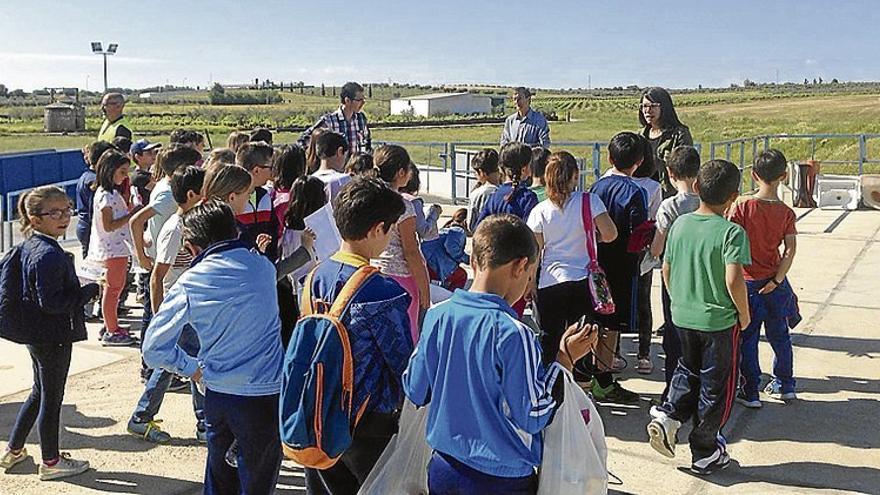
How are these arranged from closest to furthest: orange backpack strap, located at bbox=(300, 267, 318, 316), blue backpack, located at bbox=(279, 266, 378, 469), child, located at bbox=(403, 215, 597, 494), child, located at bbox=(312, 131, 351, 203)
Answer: child, located at bbox=(403, 215, 597, 494) < blue backpack, located at bbox=(279, 266, 378, 469) < orange backpack strap, located at bbox=(300, 267, 318, 316) < child, located at bbox=(312, 131, 351, 203)

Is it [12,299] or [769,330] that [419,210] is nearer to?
[12,299]

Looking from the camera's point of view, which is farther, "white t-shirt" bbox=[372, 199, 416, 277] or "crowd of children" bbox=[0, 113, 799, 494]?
"white t-shirt" bbox=[372, 199, 416, 277]

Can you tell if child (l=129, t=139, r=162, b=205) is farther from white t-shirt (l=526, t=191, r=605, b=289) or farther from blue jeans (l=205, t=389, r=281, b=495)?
blue jeans (l=205, t=389, r=281, b=495)

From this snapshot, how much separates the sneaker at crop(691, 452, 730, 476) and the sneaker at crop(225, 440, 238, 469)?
2.33 metres

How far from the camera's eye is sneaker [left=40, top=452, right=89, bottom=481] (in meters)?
4.36

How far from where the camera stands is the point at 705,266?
4297mm

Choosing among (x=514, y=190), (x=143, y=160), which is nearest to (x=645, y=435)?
(x=514, y=190)

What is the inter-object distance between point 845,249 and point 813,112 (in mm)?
67837

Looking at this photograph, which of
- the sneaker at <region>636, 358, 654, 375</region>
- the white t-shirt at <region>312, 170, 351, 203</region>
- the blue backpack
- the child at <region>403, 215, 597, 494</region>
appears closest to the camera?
the child at <region>403, 215, 597, 494</region>

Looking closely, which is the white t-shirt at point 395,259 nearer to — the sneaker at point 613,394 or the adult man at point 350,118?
the sneaker at point 613,394

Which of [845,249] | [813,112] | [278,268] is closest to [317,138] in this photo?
[278,268]

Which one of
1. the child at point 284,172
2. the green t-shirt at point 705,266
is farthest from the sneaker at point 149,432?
the green t-shirt at point 705,266

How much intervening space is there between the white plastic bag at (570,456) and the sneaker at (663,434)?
181 centimetres

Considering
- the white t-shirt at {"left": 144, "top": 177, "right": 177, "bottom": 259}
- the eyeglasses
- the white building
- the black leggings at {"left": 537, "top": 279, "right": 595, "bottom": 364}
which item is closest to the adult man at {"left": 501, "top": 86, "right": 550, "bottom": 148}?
the black leggings at {"left": 537, "top": 279, "right": 595, "bottom": 364}
